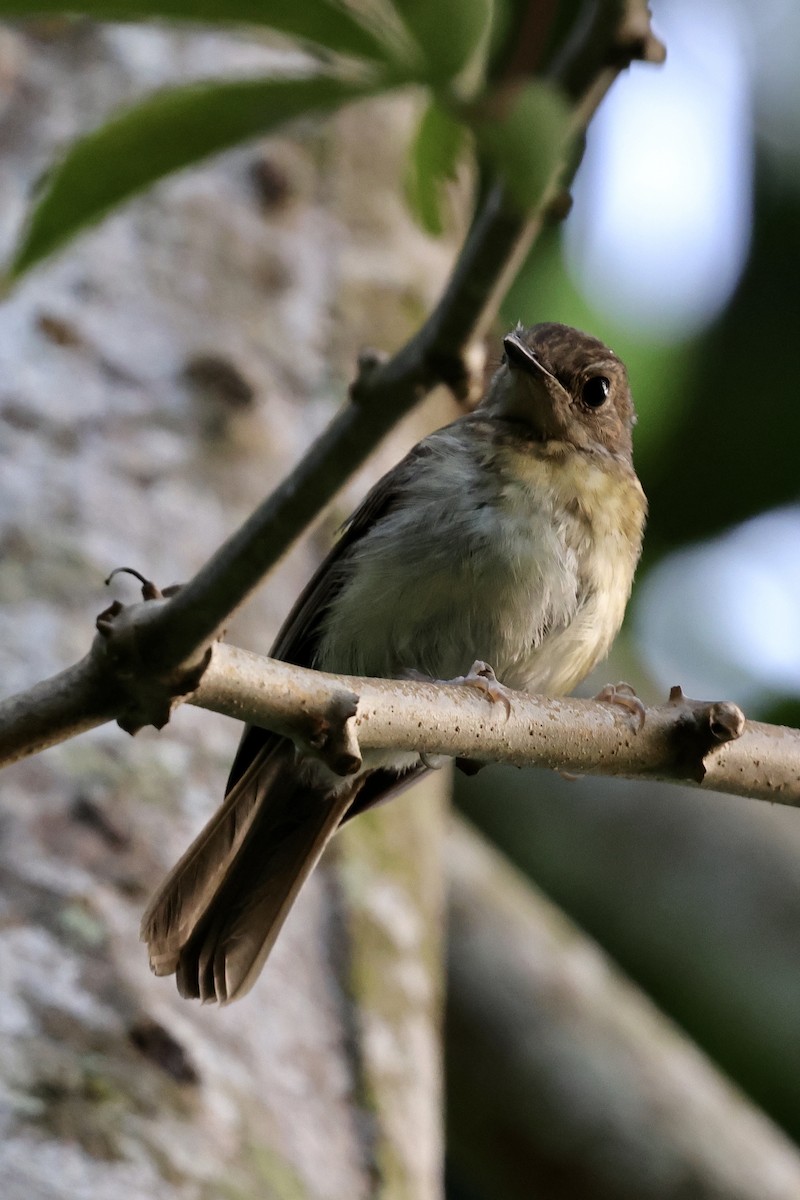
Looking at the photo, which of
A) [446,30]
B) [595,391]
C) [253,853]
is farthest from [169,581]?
[446,30]

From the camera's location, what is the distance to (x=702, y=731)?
210cm

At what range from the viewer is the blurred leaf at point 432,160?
1296mm

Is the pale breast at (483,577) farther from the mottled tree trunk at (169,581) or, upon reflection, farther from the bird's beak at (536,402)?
the mottled tree trunk at (169,581)

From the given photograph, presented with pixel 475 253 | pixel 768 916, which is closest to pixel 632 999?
pixel 768 916

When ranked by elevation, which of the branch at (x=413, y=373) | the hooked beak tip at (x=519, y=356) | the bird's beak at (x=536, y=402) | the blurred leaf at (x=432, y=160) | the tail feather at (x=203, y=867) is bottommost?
the branch at (x=413, y=373)

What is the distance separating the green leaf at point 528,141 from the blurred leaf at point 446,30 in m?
0.05

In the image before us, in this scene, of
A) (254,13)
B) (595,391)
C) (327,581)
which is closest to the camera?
(254,13)

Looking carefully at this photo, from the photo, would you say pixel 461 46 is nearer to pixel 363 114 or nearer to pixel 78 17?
pixel 78 17

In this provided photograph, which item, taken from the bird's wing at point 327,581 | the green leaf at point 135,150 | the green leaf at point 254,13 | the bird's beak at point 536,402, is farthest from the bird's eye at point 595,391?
the green leaf at point 254,13

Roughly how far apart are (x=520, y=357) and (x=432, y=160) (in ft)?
→ 6.18

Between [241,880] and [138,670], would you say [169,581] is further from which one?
[138,670]

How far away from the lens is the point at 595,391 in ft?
12.0

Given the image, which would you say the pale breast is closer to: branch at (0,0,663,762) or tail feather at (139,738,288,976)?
tail feather at (139,738,288,976)

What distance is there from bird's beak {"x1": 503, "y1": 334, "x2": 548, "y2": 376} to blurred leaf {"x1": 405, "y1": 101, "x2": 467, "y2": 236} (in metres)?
1.71
